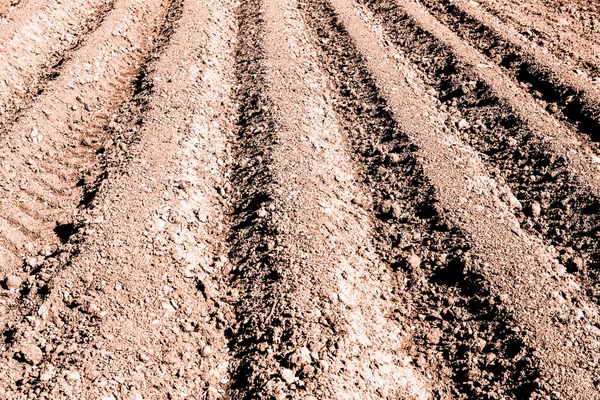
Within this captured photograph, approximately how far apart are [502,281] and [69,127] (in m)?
4.62

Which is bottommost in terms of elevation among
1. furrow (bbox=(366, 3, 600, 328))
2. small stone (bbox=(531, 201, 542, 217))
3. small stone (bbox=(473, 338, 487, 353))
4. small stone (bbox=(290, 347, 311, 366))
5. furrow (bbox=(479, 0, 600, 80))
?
small stone (bbox=(290, 347, 311, 366))

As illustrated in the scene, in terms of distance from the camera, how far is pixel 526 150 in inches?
222

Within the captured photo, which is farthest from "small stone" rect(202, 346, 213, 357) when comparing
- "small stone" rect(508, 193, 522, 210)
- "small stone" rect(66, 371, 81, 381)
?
"small stone" rect(508, 193, 522, 210)

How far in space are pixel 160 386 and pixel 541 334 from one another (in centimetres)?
268

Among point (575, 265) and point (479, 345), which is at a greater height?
point (575, 265)

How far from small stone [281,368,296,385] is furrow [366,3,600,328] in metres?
2.55

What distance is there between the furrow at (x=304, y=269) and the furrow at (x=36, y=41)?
101 inches

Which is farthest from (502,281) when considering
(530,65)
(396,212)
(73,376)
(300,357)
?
(530,65)

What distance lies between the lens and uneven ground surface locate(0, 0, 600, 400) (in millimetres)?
3578

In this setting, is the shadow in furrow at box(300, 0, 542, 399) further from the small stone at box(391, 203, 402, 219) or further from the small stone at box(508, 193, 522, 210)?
the small stone at box(508, 193, 522, 210)

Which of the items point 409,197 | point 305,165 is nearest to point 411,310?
point 409,197

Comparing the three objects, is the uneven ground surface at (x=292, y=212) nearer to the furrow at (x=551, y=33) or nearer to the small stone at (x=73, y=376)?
the small stone at (x=73, y=376)

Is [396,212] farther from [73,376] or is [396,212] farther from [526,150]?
[73,376]

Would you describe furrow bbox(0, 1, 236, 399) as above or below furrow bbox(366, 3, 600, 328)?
below
